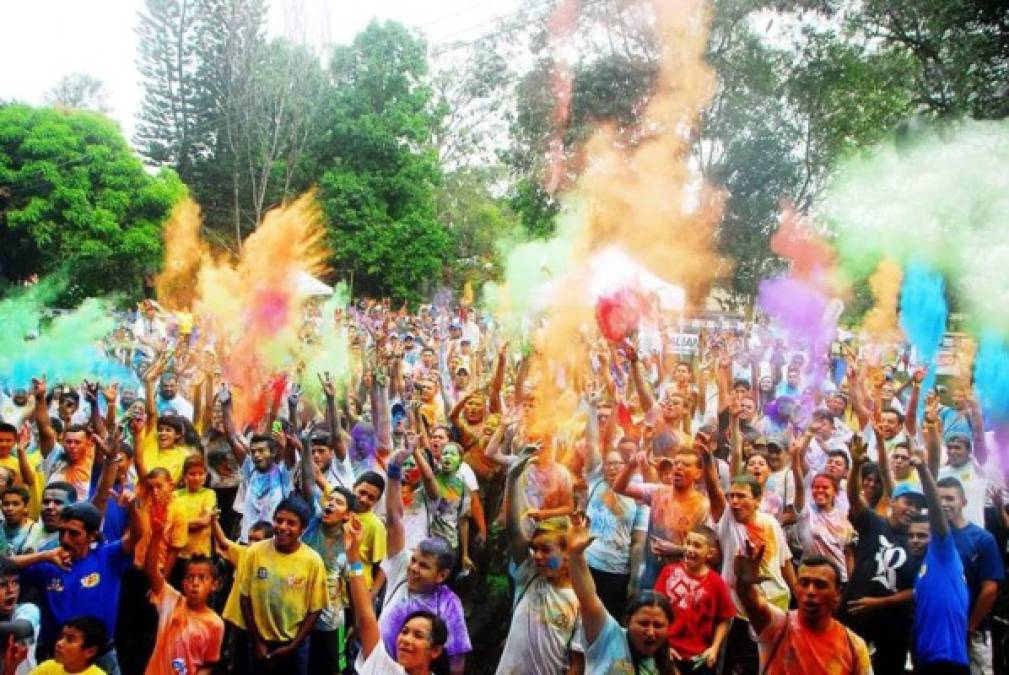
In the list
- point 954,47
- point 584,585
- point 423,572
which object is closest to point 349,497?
point 423,572

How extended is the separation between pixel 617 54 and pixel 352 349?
41.5ft

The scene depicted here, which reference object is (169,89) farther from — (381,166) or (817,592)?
(817,592)

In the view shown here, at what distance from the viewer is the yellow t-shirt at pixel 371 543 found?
5262 mm

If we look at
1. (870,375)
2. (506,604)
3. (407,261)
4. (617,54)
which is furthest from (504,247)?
(506,604)

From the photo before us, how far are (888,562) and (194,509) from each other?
402cm

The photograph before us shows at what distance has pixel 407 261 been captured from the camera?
104 feet

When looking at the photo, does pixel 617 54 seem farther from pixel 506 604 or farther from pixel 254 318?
pixel 506 604

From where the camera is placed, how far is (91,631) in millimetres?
3859

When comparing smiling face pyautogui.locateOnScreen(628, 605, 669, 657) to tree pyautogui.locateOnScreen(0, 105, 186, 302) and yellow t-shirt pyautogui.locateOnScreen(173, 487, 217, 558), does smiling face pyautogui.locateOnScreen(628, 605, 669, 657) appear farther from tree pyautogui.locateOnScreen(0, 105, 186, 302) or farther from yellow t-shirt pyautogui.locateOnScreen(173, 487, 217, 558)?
tree pyautogui.locateOnScreen(0, 105, 186, 302)

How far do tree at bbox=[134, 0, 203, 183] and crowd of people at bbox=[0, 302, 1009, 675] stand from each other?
26.7 m

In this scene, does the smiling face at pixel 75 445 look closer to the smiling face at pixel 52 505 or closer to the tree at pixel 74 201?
the smiling face at pixel 52 505

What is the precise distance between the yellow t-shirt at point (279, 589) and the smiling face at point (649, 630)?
5.65ft

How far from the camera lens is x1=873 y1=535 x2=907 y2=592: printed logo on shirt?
15.7 ft

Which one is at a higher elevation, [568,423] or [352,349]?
[352,349]
